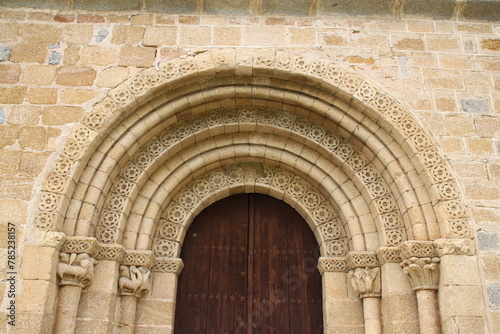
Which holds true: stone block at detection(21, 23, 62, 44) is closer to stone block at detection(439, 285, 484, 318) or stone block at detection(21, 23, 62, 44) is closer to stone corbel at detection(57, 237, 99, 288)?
stone corbel at detection(57, 237, 99, 288)

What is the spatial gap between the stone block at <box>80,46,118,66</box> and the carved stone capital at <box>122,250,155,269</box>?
2009mm

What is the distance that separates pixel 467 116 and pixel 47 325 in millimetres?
4494

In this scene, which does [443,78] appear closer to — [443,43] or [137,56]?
[443,43]

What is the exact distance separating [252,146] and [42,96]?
230 cm

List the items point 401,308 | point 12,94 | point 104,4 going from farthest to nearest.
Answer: point 104,4 < point 12,94 < point 401,308

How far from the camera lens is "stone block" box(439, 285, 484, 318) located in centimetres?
414

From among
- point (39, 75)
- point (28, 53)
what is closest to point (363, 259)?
point (39, 75)

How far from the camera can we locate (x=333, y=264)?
16.7ft

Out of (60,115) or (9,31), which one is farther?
(9,31)

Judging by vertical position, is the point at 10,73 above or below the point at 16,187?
above

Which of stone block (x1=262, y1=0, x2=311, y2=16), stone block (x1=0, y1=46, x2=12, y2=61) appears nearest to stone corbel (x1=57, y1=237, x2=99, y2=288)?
stone block (x1=0, y1=46, x2=12, y2=61)

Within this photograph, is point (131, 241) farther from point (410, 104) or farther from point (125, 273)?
point (410, 104)

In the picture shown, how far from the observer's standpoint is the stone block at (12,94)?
4.82m

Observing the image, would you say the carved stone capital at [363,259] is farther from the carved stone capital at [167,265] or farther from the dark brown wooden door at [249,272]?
the carved stone capital at [167,265]
